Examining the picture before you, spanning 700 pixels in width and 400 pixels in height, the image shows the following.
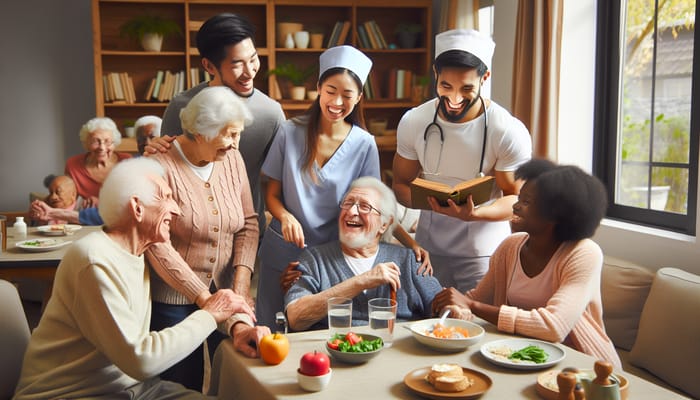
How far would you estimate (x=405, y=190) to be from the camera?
2.82 meters

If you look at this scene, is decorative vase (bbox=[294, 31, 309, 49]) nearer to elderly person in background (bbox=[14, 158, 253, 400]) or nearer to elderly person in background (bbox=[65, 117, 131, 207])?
elderly person in background (bbox=[65, 117, 131, 207])

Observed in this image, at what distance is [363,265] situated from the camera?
2.47 m

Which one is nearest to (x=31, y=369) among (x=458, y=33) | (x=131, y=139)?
(x=458, y=33)

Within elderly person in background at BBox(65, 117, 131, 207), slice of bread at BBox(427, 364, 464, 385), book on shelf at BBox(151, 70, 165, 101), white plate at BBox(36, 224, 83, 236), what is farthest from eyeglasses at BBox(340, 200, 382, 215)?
book on shelf at BBox(151, 70, 165, 101)

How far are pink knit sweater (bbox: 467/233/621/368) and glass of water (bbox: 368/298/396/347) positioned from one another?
0.35m

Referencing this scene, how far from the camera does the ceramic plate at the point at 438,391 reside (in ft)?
5.29

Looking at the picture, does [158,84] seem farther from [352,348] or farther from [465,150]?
[352,348]

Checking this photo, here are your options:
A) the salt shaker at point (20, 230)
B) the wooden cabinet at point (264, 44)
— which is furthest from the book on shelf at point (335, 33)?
the salt shaker at point (20, 230)

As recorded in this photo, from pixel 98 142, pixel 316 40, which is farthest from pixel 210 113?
pixel 316 40

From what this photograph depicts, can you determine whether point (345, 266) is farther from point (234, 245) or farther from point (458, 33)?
point (458, 33)

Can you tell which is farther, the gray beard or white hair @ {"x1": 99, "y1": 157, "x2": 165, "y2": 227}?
the gray beard

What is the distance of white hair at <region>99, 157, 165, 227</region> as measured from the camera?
1886mm

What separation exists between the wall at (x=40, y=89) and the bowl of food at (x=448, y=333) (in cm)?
560

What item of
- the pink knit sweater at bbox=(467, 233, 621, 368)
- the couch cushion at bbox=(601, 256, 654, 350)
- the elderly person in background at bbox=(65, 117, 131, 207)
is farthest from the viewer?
the elderly person in background at bbox=(65, 117, 131, 207)
